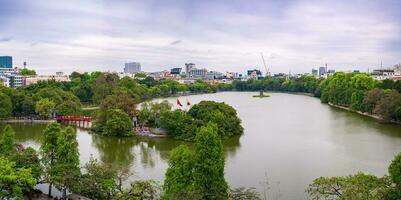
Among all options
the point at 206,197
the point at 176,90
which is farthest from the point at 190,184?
the point at 176,90

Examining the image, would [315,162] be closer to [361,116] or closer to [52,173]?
[52,173]

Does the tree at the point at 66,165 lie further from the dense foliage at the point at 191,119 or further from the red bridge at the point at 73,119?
the red bridge at the point at 73,119

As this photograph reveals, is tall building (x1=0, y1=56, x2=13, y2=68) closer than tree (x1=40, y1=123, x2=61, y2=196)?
No

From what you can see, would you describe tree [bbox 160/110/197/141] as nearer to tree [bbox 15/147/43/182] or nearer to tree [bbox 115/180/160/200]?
tree [bbox 15/147/43/182]

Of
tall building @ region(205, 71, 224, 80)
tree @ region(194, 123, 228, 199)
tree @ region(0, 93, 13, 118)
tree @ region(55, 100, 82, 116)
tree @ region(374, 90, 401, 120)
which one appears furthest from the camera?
tall building @ region(205, 71, 224, 80)

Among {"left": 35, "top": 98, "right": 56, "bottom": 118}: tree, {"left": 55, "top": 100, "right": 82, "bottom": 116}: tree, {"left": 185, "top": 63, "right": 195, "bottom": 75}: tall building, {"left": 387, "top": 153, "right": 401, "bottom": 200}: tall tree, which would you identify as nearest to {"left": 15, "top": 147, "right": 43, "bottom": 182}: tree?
{"left": 387, "top": 153, "right": 401, "bottom": 200}: tall tree

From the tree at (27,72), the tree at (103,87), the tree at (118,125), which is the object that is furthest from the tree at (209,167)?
the tree at (27,72)

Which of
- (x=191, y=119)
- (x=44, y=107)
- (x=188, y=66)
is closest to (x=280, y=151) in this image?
(x=191, y=119)
